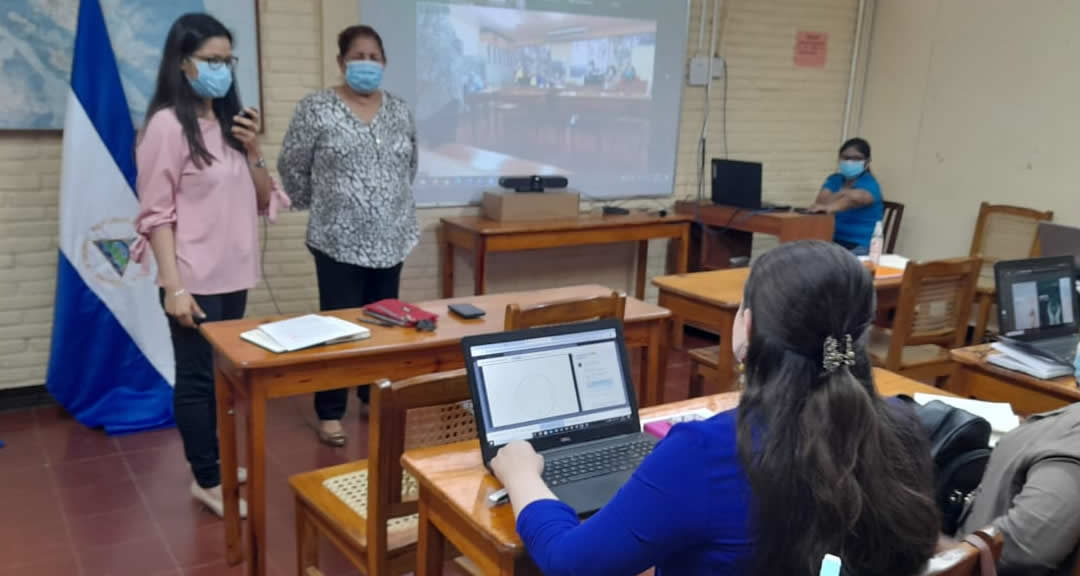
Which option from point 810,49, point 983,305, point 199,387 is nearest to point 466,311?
point 199,387

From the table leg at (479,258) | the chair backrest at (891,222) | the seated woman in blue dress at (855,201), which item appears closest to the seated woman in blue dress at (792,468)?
the table leg at (479,258)

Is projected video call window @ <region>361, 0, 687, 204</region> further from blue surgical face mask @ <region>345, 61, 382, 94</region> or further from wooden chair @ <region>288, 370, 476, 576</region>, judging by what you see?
wooden chair @ <region>288, 370, 476, 576</region>

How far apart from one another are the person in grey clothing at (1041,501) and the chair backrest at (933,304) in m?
1.73

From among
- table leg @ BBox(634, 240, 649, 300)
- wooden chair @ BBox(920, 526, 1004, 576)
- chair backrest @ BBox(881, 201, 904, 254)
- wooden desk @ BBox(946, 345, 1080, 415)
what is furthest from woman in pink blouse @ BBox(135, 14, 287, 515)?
chair backrest @ BBox(881, 201, 904, 254)

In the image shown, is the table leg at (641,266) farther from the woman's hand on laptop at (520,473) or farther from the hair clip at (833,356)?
the hair clip at (833,356)

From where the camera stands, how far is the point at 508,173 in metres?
4.76

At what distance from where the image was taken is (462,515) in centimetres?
148

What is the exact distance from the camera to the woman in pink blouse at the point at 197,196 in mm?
2506

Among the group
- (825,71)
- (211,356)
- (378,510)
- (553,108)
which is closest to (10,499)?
(211,356)

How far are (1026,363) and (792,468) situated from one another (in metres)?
1.78

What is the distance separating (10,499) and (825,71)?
5.25 meters

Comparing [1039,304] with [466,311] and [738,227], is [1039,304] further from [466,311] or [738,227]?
[738,227]

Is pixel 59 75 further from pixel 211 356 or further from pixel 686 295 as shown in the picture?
pixel 686 295

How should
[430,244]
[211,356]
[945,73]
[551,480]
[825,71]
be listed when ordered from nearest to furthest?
[551,480]
[211,356]
[430,244]
[945,73]
[825,71]
